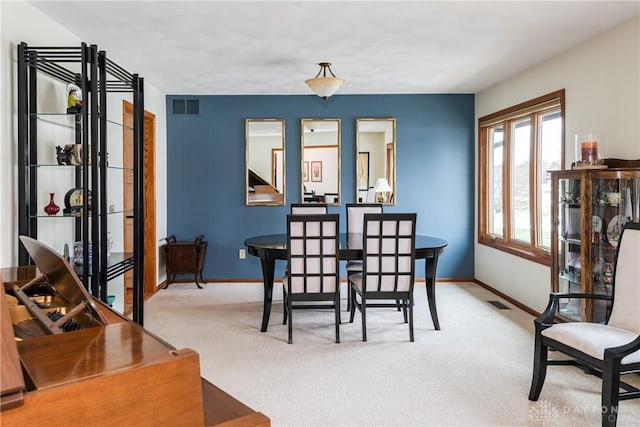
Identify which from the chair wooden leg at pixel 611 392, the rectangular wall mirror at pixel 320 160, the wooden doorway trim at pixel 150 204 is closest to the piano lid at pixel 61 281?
the chair wooden leg at pixel 611 392

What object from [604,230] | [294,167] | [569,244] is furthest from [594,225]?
[294,167]

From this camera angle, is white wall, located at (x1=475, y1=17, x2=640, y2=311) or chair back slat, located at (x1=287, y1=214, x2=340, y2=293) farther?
chair back slat, located at (x1=287, y1=214, x2=340, y2=293)

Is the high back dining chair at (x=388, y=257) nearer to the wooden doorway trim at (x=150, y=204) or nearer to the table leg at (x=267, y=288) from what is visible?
the table leg at (x=267, y=288)

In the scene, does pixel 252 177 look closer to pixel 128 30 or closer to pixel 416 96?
pixel 416 96

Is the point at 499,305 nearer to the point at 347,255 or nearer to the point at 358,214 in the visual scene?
the point at 358,214

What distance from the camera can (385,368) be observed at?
10.5 feet

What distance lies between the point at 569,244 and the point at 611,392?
147 centimetres

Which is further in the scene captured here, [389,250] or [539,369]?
[389,250]

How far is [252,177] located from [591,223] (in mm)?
3991

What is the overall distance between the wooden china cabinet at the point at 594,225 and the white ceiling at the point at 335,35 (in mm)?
1104

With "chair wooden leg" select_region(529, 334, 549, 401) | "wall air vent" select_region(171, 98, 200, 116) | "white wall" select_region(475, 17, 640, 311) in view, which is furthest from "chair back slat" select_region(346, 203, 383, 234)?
"chair wooden leg" select_region(529, 334, 549, 401)

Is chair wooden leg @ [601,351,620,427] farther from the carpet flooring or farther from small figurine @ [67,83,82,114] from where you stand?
small figurine @ [67,83,82,114]

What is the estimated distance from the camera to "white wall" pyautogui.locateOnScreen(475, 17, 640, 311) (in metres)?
3.30

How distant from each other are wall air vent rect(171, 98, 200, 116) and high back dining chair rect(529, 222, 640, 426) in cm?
477
